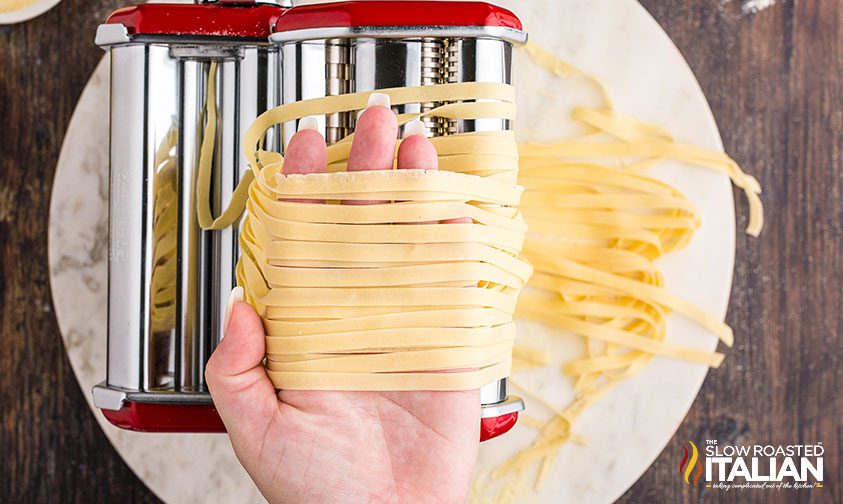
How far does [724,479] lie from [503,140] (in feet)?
2.53

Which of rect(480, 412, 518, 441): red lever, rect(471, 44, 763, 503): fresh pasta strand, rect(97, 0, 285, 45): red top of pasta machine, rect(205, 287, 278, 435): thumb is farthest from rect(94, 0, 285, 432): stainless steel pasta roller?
rect(471, 44, 763, 503): fresh pasta strand

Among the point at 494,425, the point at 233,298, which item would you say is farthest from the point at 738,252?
the point at 233,298

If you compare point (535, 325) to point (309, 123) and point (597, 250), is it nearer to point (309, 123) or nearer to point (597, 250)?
point (597, 250)

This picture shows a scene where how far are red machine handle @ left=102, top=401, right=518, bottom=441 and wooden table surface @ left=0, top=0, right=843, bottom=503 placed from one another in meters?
0.39

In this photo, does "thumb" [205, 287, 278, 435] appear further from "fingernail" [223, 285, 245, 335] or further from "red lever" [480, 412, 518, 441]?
"red lever" [480, 412, 518, 441]

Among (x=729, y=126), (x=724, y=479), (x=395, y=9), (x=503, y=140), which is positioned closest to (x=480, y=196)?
(x=503, y=140)

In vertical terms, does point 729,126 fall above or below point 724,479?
above

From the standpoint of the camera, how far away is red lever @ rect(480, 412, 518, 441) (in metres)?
0.83

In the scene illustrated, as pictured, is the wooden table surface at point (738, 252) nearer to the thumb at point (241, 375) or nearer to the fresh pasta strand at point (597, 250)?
the fresh pasta strand at point (597, 250)

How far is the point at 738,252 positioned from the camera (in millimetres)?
1192

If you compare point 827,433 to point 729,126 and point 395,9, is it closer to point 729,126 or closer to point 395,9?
point 729,126

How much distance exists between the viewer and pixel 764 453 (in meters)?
1.20

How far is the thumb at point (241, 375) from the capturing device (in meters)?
0.70

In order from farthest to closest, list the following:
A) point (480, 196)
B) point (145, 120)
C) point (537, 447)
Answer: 1. point (537, 447)
2. point (145, 120)
3. point (480, 196)
